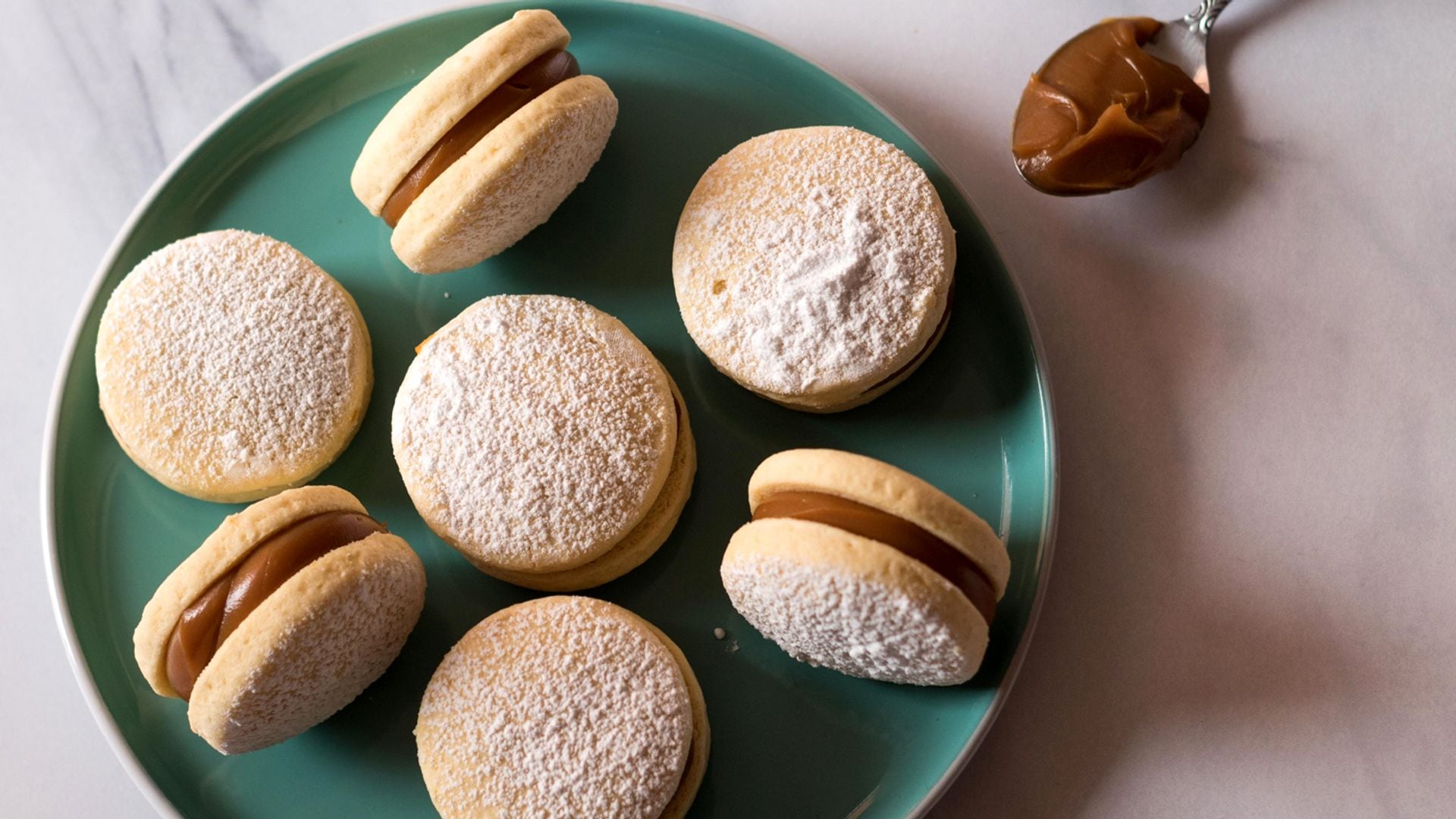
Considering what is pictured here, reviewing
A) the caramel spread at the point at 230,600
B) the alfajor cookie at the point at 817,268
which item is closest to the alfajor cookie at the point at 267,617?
the caramel spread at the point at 230,600

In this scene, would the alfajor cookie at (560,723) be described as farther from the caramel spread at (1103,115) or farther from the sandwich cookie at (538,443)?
the caramel spread at (1103,115)

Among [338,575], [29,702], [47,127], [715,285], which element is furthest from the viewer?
[47,127]

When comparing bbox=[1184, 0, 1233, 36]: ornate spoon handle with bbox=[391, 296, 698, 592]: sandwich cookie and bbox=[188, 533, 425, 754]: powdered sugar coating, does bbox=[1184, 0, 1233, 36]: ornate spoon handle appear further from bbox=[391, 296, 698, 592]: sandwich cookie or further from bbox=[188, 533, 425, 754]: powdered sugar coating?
bbox=[188, 533, 425, 754]: powdered sugar coating

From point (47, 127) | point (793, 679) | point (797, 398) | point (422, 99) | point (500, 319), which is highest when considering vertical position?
point (422, 99)

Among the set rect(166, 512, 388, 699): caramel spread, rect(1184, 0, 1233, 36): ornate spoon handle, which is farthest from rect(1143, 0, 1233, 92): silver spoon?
rect(166, 512, 388, 699): caramel spread

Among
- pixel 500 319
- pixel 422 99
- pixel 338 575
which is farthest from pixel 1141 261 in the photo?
pixel 338 575

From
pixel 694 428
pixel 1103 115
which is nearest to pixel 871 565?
pixel 694 428

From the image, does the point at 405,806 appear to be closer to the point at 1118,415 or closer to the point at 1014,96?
the point at 1118,415

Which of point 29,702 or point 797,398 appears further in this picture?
point 29,702
